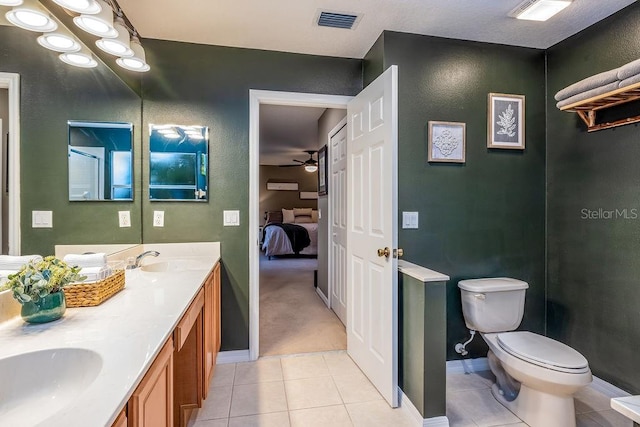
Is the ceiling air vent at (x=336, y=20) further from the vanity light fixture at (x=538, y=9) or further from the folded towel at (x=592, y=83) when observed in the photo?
the folded towel at (x=592, y=83)

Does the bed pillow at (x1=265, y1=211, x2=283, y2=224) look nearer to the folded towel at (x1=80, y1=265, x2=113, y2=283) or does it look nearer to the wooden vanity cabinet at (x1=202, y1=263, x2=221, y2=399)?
the wooden vanity cabinet at (x1=202, y1=263, x2=221, y2=399)

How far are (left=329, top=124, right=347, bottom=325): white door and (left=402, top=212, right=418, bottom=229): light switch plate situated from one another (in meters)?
0.92

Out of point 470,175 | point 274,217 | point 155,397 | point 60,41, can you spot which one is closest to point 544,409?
point 470,175

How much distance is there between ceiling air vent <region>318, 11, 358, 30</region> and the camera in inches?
78.2

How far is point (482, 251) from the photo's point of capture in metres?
2.33

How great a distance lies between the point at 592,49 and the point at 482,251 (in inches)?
58.7

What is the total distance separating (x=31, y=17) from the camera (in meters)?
1.23

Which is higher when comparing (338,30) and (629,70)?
(338,30)

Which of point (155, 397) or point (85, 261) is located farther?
point (85, 261)

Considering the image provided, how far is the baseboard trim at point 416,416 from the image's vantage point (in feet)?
5.51

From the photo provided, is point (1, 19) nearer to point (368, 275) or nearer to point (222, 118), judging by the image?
point (222, 118)

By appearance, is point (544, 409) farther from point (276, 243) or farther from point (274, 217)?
point (274, 217)

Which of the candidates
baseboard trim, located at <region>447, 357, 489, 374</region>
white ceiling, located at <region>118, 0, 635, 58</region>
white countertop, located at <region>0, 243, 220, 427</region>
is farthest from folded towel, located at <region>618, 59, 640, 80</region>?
white countertop, located at <region>0, 243, 220, 427</region>

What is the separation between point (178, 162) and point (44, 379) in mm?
1710
